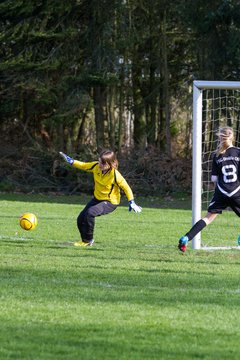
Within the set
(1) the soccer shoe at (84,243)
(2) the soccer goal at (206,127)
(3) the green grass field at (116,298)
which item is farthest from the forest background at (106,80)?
(1) the soccer shoe at (84,243)

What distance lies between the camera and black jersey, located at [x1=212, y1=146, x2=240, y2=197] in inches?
504

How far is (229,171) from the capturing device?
42.1ft

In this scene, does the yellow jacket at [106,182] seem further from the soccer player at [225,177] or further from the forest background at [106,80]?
the forest background at [106,80]

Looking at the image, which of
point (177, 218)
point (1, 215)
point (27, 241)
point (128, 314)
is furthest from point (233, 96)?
point (128, 314)

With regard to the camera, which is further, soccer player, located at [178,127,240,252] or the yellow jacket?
the yellow jacket

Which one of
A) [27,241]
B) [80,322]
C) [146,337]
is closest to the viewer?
[146,337]

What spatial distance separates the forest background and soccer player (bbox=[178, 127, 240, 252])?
1783 cm

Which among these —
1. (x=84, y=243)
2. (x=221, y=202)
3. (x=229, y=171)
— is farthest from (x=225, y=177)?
(x=84, y=243)

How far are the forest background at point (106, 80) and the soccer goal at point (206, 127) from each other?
9.54ft

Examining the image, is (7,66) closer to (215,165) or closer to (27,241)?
(27,241)

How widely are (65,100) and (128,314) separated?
86.4ft

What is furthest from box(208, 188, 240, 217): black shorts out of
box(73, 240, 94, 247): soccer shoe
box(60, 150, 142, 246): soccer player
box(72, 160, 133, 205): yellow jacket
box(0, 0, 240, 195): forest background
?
box(0, 0, 240, 195): forest background

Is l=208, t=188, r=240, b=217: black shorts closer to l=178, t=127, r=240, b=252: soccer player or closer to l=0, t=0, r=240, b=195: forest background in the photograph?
l=178, t=127, r=240, b=252: soccer player

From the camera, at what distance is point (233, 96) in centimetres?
2772
